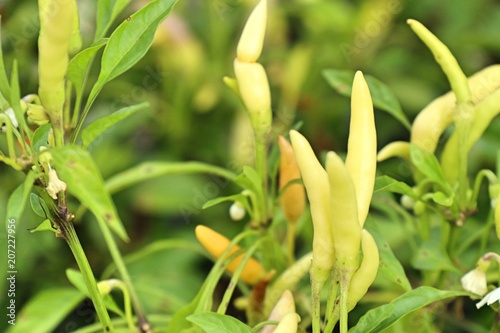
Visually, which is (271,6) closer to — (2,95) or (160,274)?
(160,274)

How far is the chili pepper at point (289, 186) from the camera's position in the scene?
853mm

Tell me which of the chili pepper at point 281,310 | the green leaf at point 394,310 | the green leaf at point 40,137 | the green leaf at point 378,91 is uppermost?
the green leaf at point 40,137

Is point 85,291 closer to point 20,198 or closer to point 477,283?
point 20,198

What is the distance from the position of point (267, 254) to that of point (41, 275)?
534 mm

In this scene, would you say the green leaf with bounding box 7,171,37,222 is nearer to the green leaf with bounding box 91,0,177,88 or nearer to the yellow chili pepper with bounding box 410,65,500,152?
the green leaf with bounding box 91,0,177,88

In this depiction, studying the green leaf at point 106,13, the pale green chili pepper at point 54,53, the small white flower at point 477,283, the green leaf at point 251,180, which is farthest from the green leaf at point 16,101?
the small white flower at point 477,283

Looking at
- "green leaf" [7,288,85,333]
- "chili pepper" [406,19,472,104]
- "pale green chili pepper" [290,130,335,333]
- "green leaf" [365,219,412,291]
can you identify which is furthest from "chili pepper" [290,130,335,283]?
"green leaf" [7,288,85,333]

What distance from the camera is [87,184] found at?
58 cm

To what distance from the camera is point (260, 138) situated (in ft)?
2.74

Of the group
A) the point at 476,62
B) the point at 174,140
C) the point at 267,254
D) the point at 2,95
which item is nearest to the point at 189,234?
the point at 174,140

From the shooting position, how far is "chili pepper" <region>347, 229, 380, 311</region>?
0.67 m

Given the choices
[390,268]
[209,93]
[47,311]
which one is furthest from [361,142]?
[209,93]

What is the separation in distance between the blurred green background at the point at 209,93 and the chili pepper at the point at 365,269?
432mm

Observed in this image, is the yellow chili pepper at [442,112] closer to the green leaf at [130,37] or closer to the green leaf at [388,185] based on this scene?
the green leaf at [388,185]
